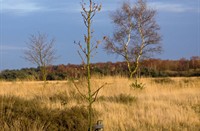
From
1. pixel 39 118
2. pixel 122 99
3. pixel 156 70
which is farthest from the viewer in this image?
pixel 156 70

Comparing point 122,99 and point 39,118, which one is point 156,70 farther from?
point 39,118

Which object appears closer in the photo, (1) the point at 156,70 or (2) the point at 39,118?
(2) the point at 39,118

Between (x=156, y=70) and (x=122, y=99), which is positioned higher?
(x=156, y=70)

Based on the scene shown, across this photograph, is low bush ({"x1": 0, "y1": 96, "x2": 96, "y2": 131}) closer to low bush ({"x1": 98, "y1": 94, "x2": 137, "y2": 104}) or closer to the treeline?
low bush ({"x1": 98, "y1": 94, "x2": 137, "y2": 104})

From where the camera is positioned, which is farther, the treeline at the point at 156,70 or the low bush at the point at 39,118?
the treeline at the point at 156,70

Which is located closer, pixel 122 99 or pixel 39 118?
pixel 39 118

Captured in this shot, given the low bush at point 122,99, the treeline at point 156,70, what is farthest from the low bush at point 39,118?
the treeline at point 156,70

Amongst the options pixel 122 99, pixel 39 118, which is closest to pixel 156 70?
pixel 122 99

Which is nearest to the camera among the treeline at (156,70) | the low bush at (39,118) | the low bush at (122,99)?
the low bush at (39,118)

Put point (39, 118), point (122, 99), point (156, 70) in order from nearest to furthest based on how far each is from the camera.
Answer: point (39, 118)
point (122, 99)
point (156, 70)

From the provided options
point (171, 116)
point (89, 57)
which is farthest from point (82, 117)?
point (89, 57)

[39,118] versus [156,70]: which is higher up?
[156,70]

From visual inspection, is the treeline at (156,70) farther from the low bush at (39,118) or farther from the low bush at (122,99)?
the low bush at (39,118)

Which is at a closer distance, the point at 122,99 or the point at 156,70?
the point at 122,99
